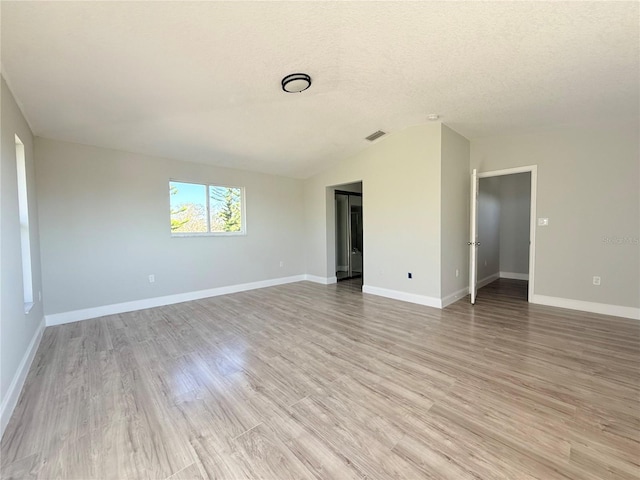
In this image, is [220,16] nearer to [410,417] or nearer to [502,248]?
[410,417]

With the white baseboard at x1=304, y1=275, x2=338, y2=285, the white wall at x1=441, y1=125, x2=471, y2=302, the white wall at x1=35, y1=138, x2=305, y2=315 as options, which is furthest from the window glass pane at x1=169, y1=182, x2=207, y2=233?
the white wall at x1=441, y1=125, x2=471, y2=302

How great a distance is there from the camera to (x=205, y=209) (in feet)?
16.3

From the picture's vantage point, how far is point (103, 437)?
63.5 inches

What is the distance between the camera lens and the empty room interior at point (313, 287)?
1.62 meters

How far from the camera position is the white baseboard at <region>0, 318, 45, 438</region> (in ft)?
5.60

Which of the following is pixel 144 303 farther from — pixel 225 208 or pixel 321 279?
pixel 321 279

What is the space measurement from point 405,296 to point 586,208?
109 inches

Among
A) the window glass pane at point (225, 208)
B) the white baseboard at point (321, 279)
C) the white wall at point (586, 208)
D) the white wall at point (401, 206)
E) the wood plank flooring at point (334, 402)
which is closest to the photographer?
the wood plank flooring at point (334, 402)

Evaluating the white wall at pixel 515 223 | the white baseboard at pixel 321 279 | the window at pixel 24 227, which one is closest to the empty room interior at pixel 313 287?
the window at pixel 24 227

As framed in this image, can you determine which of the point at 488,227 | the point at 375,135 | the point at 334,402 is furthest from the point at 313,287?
the point at 488,227

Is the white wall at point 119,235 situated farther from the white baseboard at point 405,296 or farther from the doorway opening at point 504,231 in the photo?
the doorway opening at point 504,231

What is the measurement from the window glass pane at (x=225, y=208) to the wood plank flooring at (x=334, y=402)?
2.22 m

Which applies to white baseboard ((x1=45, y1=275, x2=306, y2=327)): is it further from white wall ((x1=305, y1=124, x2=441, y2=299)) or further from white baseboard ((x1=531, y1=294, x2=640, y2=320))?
white baseboard ((x1=531, y1=294, x2=640, y2=320))

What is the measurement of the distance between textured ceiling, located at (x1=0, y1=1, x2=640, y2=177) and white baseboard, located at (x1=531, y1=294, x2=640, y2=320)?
2454mm
